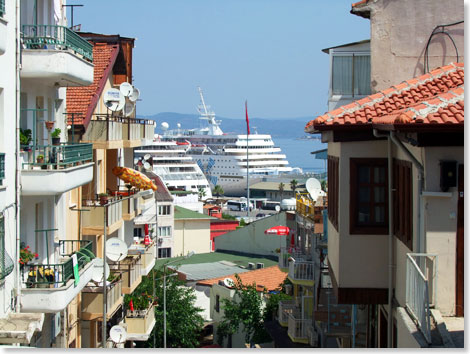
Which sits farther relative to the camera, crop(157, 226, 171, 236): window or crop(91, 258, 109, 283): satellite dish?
crop(157, 226, 171, 236): window

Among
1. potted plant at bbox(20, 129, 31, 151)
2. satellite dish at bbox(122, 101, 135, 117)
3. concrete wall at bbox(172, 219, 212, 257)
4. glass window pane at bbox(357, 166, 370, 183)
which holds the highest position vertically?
satellite dish at bbox(122, 101, 135, 117)

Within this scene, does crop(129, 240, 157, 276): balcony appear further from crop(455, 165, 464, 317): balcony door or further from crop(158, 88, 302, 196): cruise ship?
crop(158, 88, 302, 196): cruise ship

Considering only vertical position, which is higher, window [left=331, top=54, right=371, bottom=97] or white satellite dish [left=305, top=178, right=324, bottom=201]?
window [left=331, top=54, right=371, bottom=97]

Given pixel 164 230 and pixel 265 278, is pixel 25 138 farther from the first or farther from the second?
pixel 164 230

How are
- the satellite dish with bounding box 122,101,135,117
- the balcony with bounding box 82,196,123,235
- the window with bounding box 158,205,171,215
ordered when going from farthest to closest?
the window with bounding box 158,205,171,215
the satellite dish with bounding box 122,101,135,117
the balcony with bounding box 82,196,123,235

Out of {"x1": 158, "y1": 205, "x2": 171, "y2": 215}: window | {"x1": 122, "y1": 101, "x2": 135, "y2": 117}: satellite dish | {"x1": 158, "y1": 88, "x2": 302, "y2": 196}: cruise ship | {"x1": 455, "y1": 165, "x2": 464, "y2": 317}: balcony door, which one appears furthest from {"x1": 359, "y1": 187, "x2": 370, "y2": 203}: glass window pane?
{"x1": 158, "y1": 88, "x2": 302, "y2": 196}: cruise ship

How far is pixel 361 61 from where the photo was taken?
16.3 metres

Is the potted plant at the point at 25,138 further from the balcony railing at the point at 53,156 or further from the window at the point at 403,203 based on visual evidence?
the window at the point at 403,203

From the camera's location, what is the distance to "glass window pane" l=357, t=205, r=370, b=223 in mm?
12492

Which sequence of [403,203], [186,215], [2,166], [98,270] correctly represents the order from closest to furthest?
[403,203] → [2,166] → [98,270] → [186,215]

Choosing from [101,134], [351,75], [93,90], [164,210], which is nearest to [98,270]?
[101,134]

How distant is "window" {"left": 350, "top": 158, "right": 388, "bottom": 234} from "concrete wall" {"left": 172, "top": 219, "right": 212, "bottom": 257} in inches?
2463

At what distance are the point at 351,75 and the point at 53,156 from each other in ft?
16.7

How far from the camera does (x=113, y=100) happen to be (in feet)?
70.9
